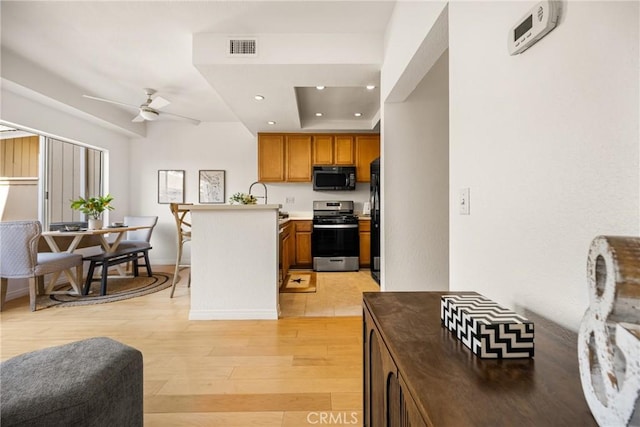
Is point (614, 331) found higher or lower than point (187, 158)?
lower

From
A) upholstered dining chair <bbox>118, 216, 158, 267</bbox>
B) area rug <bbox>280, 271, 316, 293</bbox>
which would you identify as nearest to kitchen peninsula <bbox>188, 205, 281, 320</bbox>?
area rug <bbox>280, 271, 316, 293</bbox>

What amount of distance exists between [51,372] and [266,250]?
1728 mm

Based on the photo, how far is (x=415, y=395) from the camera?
468mm

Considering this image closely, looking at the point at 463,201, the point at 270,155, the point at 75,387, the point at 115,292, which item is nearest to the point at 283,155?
the point at 270,155

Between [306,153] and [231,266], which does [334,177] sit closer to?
[306,153]

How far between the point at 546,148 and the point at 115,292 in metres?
4.27

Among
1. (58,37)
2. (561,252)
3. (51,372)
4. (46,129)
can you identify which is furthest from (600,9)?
(46,129)

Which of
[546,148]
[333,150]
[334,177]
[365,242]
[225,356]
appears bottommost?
[225,356]

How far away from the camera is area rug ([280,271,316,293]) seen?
350 centimetres

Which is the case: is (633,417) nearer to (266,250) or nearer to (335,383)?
(335,383)

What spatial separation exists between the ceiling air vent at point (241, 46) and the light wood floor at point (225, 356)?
93.3 inches

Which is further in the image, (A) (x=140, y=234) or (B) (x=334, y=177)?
(B) (x=334, y=177)

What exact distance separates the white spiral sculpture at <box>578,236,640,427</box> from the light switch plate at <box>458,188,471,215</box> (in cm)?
77

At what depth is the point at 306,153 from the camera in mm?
4840
